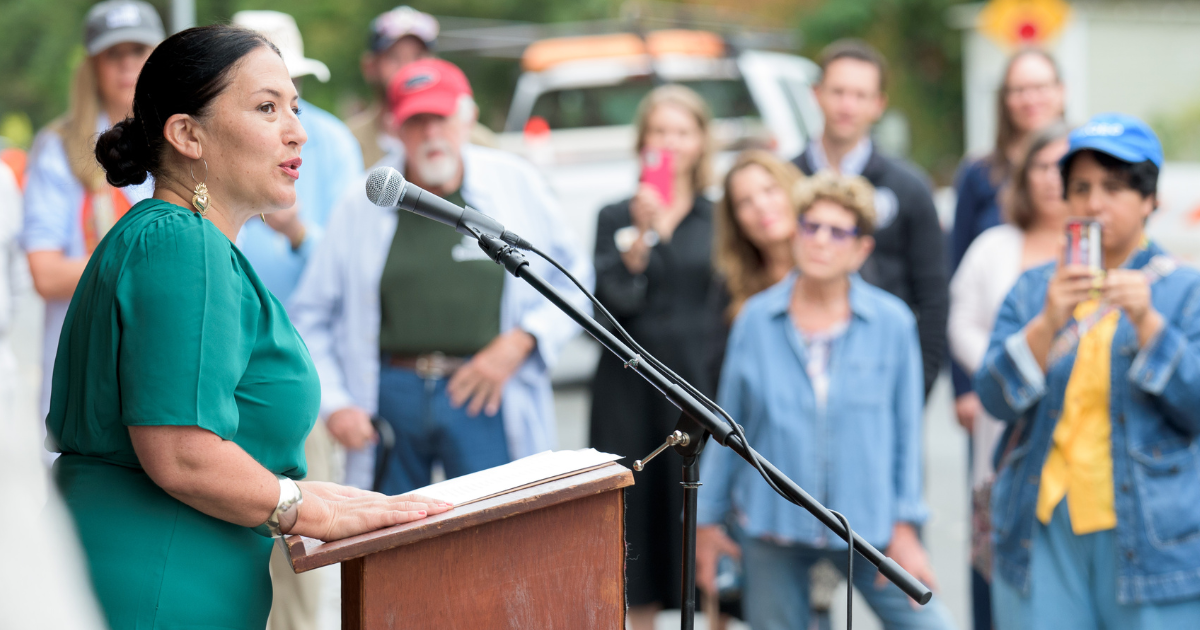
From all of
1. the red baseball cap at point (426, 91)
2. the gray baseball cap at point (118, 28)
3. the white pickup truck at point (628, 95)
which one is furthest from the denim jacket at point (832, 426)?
the white pickup truck at point (628, 95)

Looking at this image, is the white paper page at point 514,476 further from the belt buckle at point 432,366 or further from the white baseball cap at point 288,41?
the white baseball cap at point 288,41

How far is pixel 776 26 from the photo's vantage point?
21.8 meters

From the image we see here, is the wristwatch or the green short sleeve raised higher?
the green short sleeve

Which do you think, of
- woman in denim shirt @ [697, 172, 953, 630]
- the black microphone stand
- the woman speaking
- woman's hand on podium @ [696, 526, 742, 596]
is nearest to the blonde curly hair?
woman in denim shirt @ [697, 172, 953, 630]

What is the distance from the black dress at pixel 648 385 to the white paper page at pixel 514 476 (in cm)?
238

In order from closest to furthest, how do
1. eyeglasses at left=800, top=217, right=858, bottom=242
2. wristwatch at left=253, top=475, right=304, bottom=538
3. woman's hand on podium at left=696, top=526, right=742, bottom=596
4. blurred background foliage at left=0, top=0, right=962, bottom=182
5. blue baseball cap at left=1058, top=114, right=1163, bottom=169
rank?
wristwatch at left=253, top=475, right=304, bottom=538
blue baseball cap at left=1058, top=114, right=1163, bottom=169
eyeglasses at left=800, top=217, right=858, bottom=242
woman's hand on podium at left=696, top=526, right=742, bottom=596
blurred background foliage at left=0, top=0, right=962, bottom=182

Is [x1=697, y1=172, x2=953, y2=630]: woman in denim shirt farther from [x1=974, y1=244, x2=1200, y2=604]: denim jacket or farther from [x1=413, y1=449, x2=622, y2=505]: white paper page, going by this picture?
[x1=413, y1=449, x2=622, y2=505]: white paper page

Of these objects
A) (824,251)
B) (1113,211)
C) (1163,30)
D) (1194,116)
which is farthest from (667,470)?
(1163,30)

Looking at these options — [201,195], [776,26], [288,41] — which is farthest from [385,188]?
[776,26]

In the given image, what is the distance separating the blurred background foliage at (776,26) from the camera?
21.6m

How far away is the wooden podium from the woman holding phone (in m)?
2.40

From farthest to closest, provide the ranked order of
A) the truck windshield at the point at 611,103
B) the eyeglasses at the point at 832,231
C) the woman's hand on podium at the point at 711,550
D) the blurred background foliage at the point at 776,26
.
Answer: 1. the blurred background foliage at the point at 776,26
2. the truck windshield at the point at 611,103
3. the woman's hand on podium at the point at 711,550
4. the eyeglasses at the point at 832,231

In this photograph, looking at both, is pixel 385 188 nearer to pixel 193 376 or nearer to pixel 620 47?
pixel 193 376

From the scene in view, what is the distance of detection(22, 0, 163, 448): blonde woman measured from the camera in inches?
150
